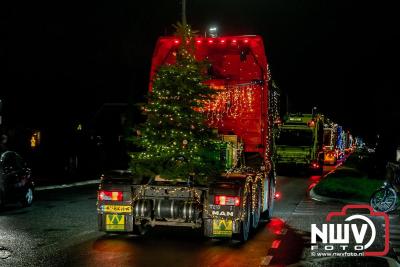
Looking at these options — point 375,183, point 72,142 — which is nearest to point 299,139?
point 375,183

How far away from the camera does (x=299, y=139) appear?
3584cm

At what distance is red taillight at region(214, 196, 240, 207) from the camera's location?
11.5m

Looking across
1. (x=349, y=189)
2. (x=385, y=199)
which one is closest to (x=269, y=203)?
(x=385, y=199)

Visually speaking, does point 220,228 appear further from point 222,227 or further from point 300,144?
point 300,144

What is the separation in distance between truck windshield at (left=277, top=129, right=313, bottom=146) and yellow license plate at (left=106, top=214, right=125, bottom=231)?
24311 millimetres

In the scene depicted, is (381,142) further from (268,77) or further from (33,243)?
(33,243)

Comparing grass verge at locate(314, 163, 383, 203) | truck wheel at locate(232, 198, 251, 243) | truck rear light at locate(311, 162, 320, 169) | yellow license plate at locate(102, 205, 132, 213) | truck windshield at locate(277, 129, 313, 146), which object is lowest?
grass verge at locate(314, 163, 383, 203)

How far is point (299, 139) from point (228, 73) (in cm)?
2080

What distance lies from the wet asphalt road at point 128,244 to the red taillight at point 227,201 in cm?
76

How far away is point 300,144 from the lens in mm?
35625

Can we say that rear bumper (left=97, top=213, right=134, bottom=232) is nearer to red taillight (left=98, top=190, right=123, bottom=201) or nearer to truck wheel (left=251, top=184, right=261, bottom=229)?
red taillight (left=98, top=190, right=123, bottom=201)

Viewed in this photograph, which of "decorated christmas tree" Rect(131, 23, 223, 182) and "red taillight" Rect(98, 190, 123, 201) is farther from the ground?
"decorated christmas tree" Rect(131, 23, 223, 182)

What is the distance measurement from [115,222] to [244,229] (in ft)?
7.78

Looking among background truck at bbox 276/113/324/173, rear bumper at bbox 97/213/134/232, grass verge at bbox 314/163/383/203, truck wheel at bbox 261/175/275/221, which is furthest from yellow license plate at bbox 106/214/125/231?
background truck at bbox 276/113/324/173
